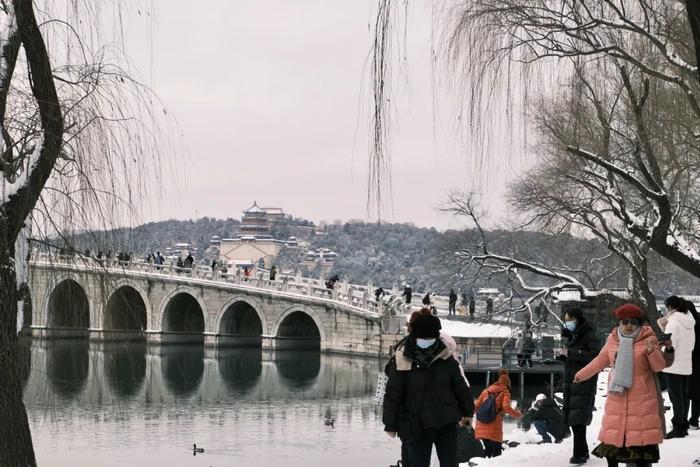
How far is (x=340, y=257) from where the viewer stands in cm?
10981

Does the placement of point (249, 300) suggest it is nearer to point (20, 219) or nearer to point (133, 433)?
point (133, 433)

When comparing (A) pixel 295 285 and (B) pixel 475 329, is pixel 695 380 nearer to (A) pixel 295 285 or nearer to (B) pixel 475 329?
(B) pixel 475 329

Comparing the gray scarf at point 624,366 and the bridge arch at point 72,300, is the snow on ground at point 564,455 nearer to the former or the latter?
the gray scarf at point 624,366

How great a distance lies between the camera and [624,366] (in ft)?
21.7

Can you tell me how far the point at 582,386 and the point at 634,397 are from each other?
1.49 m

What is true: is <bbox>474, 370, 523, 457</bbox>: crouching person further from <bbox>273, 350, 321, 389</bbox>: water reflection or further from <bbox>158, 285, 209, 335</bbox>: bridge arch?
<bbox>158, 285, 209, 335</bbox>: bridge arch

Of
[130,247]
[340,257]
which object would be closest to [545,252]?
[130,247]

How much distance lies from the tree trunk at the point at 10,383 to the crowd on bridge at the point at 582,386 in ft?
7.73

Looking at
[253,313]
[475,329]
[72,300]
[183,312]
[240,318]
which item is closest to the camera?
[72,300]

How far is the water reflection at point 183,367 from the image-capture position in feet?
108

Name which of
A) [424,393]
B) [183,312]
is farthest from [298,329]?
[424,393]

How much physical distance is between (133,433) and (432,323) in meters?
18.5

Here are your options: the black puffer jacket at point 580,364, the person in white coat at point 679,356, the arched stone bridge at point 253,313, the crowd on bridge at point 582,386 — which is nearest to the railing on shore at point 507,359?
the arched stone bridge at point 253,313

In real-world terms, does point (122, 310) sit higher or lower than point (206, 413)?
higher
